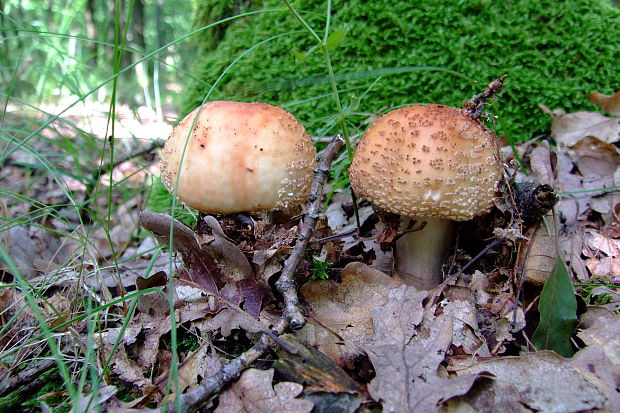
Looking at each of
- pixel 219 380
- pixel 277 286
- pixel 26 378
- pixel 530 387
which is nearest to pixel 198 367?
pixel 219 380

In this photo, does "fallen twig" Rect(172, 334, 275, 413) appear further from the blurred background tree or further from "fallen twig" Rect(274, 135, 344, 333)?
the blurred background tree

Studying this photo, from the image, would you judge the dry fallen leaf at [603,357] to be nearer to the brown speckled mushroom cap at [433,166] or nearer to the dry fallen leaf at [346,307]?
the brown speckled mushroom cap at [433,166]

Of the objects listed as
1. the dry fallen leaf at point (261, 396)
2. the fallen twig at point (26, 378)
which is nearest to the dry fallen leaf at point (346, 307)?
the dry fallen leaf at point (261, 396)

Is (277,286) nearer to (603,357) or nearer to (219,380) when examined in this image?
(219,380)

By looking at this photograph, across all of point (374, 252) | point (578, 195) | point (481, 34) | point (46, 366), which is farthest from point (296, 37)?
point (46, 366)

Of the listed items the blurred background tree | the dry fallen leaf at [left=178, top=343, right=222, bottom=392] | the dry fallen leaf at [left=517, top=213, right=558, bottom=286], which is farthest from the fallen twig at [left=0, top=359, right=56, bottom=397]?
the blurred background tree
